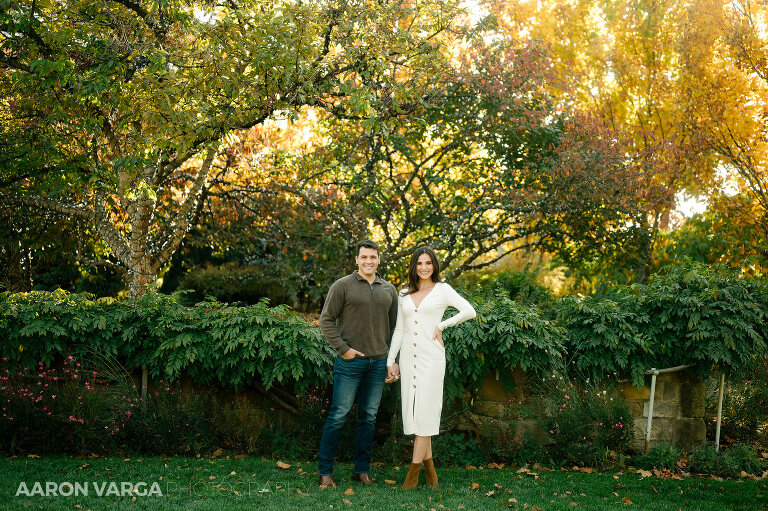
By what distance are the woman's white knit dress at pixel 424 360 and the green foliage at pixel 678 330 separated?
70.1 inches

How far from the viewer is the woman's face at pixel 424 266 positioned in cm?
506

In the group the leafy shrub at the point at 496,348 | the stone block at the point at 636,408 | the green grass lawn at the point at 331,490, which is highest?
the leafy shrub at the point at 496,348

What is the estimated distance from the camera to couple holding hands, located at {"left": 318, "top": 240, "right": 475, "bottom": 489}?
491 cm

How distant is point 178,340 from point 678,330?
15.1 ft

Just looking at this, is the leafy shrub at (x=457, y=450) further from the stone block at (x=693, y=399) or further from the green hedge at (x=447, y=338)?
the stone block at (x=693, y=399)

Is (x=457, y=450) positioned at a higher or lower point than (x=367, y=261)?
lower

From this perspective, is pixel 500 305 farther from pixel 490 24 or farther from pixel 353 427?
pixel 490 24

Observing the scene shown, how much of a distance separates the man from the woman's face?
0.30 meters

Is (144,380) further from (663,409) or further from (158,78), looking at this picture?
(663,409)

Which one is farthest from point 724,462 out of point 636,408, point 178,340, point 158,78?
point 158,78

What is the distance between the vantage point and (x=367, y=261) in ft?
16.4

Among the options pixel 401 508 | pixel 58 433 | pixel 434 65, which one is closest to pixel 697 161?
pixel 434 65

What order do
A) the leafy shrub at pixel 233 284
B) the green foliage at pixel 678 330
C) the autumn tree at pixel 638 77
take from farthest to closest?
the leafy shrub at pixel 233 284, the autumn tree at pixel 638 77, the green foliage at pixel 678 330

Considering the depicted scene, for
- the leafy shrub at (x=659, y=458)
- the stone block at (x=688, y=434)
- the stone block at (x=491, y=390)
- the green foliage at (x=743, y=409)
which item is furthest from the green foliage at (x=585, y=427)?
the green foliage at (x=743, y=409)
